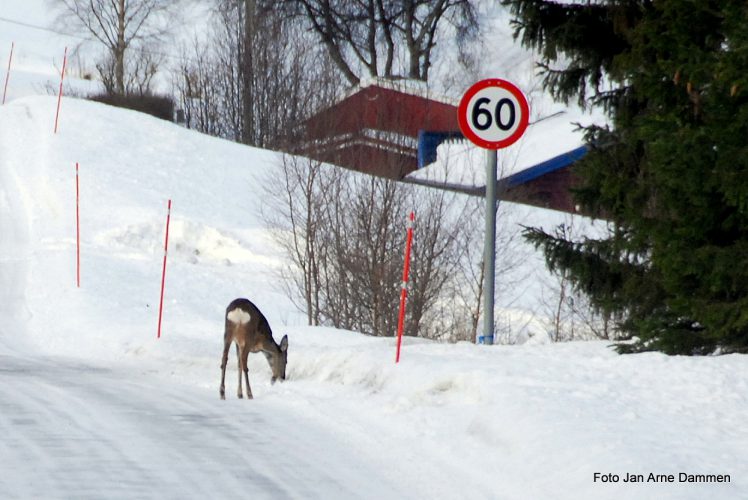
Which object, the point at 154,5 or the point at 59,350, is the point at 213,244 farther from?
the point at 154,5

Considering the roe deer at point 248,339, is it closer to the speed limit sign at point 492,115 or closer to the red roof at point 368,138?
the speed limit sign at point 492,115

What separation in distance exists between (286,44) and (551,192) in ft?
63.1

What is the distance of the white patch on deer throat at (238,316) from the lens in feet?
41.9

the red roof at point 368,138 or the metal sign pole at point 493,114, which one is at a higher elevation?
the red roof at point 368,138

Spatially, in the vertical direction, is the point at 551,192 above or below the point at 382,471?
above

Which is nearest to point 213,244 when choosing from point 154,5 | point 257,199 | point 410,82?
point 257,199

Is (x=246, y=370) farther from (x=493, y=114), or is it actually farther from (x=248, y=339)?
(x=493, y=114)

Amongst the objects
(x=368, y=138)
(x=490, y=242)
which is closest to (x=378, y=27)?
(x=368, y=138)

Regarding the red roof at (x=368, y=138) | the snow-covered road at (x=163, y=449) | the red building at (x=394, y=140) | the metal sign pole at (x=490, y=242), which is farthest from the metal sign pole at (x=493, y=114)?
the red roof at (x=368, y=138)

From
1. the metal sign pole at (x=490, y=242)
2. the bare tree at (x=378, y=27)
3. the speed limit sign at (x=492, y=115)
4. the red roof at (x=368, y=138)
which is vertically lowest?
the metal sign pole at (x=490, y=242)

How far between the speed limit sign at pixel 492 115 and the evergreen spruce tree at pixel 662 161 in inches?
46.9

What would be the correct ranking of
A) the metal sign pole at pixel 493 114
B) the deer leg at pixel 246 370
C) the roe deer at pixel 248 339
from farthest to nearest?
the metal sign pole at pixel 493 114 < the roe deer at pixel 248 339 < the deer leg at pixel 246 370

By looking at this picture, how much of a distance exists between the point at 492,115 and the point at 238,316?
11.1 ft

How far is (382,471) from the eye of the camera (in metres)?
8.38
